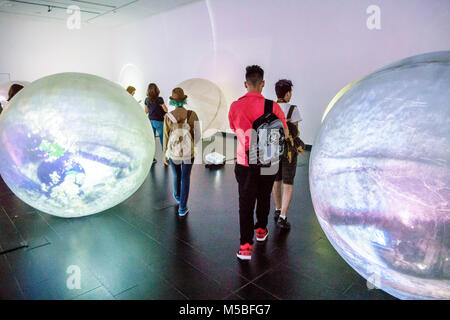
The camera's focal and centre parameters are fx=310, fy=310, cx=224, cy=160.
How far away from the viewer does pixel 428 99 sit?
49.3 inches

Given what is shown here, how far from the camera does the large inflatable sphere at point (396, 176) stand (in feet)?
4.00

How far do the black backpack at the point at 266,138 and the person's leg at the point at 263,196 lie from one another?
156 millimetres

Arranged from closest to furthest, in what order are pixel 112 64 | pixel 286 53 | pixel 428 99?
pixel 428 99 < pixel 286 53 < pixel 112 64

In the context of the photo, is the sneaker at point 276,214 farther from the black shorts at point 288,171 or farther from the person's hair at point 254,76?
the person's hair at point 254,76

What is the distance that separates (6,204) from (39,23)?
37.8 feet

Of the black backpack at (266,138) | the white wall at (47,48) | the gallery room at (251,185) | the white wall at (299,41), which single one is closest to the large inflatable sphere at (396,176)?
the gallery room at (251,185)

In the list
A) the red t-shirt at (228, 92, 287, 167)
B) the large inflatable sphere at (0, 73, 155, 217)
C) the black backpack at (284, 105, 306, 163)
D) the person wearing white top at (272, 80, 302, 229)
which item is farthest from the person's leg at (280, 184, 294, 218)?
the large inflatable sphere at (0, 73, 155, 217)

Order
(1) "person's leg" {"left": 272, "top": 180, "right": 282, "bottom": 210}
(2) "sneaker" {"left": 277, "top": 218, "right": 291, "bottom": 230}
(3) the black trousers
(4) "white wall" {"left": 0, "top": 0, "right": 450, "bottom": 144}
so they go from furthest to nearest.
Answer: (4) "white wall" {"left": 0, "top": 0, "right": 450, "bottom": 144} < (1) "person's leg" {"left": 272, "top": 180, "right": 282, "bottom": 210} < (2) "sneaker" {"left": 277, "top": 218, "right": 291, "bottom": 230} < (3) the black trousers

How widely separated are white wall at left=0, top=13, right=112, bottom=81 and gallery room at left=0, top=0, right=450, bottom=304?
930 centimetres

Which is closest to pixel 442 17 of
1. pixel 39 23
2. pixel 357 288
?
pixel 357 288

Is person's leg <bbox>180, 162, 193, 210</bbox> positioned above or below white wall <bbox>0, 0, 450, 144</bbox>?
below

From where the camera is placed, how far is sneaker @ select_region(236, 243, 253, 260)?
9.25 ft

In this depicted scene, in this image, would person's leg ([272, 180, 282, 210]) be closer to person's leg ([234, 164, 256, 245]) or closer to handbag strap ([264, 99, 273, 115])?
person's leg ([234, 164, 256, 245])
